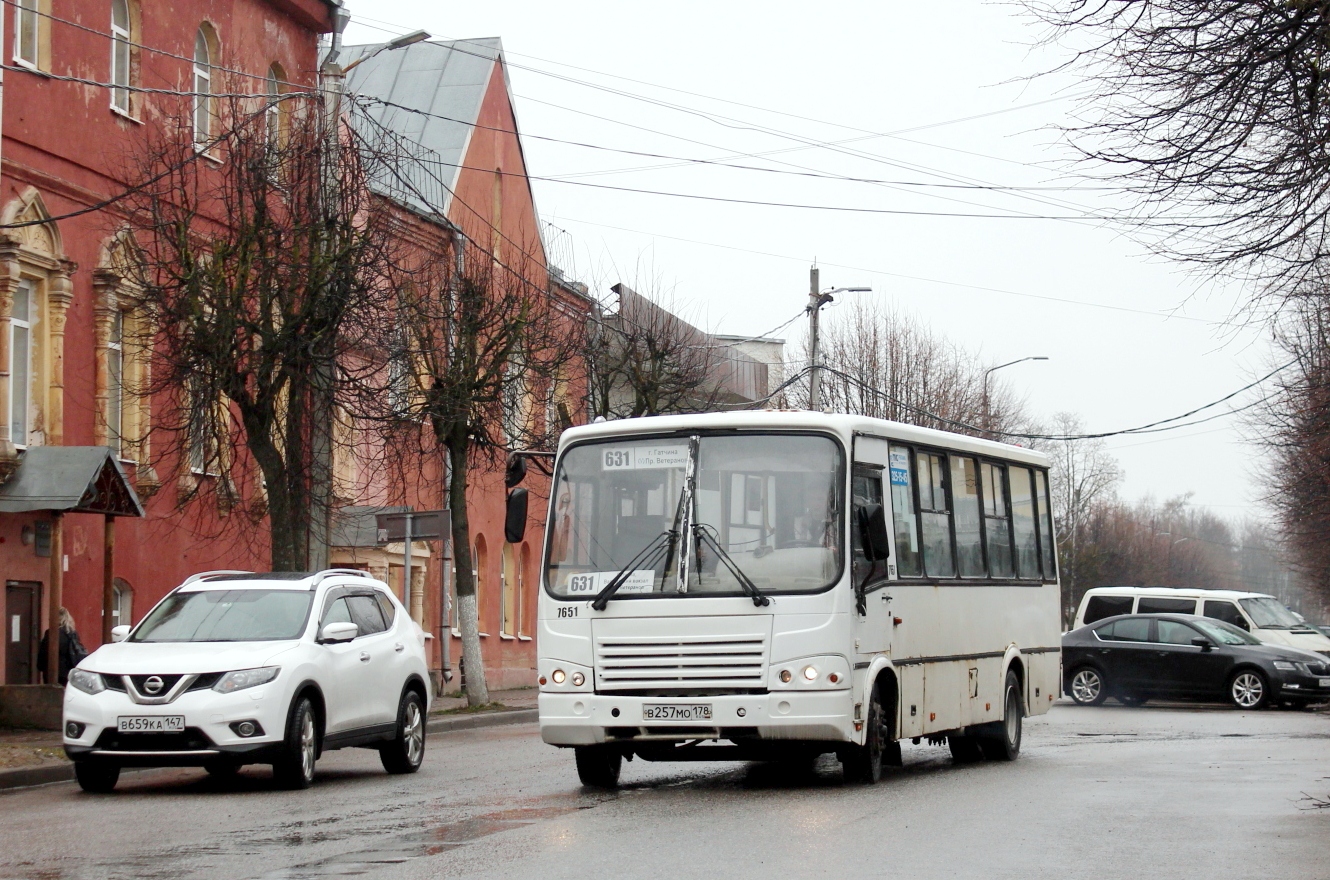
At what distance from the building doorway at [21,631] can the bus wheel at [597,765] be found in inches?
450

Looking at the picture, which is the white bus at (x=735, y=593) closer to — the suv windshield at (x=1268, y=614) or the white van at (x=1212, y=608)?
the white van at (x=1212, y=608)

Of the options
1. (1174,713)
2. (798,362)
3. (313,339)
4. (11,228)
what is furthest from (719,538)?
(798,362)

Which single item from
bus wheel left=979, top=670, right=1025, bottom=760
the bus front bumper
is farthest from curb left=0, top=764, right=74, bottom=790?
bus wheel left=979, top=670, right=1025, bottom=760

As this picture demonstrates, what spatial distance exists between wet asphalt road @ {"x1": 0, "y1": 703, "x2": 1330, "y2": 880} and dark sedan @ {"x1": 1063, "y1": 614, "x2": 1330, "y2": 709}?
1136cm

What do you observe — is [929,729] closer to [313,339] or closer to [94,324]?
[313,339]

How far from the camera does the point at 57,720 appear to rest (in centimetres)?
2148

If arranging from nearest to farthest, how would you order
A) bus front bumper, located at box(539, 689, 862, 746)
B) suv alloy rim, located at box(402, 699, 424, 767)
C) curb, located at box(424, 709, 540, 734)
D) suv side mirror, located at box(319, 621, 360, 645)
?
bus front bumper, located at box(539, 689, 862, 746)
suv side mirror, located at box(319, 621, 360, 645)
suv alloy rim, located at box(402, 699, 424, 767)
curb, located at box(424, 709, 540, 734)

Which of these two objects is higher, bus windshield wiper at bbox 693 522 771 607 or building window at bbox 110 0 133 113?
building window at bbox 110 0 133 113

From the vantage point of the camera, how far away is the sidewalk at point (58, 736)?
637 inches

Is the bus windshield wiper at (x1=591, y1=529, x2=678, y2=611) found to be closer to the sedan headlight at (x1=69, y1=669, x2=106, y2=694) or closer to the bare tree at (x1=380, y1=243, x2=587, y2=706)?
the sedan headlight at (x1=69, y1=669, x2=106, y2=694)

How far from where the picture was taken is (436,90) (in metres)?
42.8

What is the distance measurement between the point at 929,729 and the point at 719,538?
288 cm

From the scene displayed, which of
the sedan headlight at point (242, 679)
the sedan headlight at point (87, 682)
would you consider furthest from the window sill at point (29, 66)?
the sedan headlight at point (242, 679)

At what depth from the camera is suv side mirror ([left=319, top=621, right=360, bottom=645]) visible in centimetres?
1510
